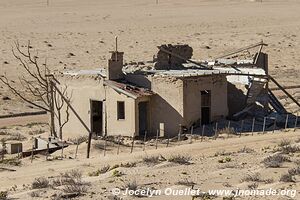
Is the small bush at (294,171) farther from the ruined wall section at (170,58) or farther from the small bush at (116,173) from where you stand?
the ruined wall section at (170,58)

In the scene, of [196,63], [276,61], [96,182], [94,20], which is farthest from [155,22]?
[96,182]

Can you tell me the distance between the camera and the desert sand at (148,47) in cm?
1590

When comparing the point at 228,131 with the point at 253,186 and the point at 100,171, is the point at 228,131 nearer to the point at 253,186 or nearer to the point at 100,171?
the point at 100,171

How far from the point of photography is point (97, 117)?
2725 cm

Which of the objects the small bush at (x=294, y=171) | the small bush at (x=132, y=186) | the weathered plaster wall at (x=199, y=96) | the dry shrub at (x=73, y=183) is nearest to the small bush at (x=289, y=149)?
the small bush at (x=294, y=171)

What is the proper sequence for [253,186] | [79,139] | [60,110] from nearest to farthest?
[253,186] < [79,139] < [60,110]

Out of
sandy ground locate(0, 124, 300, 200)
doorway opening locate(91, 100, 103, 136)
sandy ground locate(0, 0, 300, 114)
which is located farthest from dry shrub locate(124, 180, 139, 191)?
sandy ground locate(0, 0, 300, 114)

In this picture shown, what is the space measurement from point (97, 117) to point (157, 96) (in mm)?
2744

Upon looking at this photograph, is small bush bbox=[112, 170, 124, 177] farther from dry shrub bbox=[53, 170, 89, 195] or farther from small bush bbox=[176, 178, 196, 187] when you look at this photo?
small bush bbox=[176, 178, 196, 187]

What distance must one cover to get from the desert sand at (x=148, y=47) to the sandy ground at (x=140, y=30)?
0.08 meters

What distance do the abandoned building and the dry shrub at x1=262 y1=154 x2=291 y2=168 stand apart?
29.1 feet

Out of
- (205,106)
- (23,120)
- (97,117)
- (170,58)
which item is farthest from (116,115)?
(23,120)

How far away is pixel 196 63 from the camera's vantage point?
95.1 ft

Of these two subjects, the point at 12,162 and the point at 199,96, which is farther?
the point at 199,96
